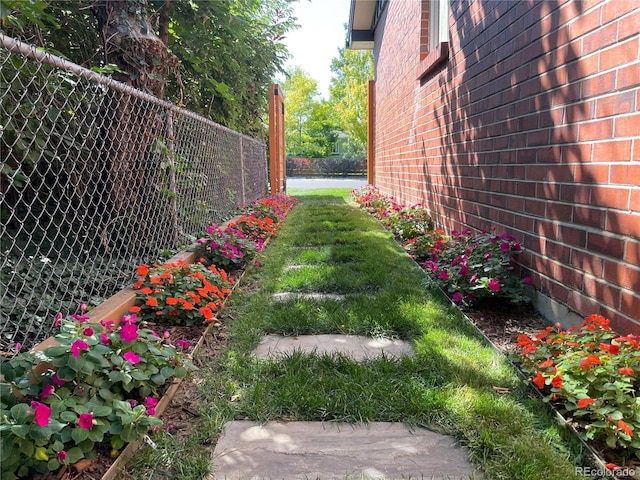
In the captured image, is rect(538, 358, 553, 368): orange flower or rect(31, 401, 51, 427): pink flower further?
rect(538, 358, 553, 368): orange flower

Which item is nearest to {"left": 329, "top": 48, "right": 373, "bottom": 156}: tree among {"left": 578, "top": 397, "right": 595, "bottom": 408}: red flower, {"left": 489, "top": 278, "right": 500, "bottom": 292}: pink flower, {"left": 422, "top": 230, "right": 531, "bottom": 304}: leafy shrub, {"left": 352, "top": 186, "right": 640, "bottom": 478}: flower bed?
{"left": 422, "top": 230, "right": 531, "bottom": 304}: leafy shrub

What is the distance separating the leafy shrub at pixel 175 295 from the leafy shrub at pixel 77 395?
706 millimetres

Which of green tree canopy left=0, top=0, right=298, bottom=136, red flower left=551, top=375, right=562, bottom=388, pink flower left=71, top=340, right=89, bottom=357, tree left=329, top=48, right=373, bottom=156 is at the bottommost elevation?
red flower left=551, top=375, right=562, bottom=388

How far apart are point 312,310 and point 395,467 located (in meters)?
1.55

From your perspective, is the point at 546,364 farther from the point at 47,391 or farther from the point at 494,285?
the point at 47,391

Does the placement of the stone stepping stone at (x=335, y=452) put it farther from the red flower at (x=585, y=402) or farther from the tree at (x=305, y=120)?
the tree at (x=305, y=120)

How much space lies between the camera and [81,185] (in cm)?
337

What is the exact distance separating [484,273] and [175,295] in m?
2.02

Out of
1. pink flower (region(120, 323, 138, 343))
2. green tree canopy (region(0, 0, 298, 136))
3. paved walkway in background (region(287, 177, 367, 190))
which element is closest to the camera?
pink flower (region(120, 323, 138, 343))

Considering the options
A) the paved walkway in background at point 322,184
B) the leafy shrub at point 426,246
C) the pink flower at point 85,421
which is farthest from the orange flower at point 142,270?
the paved walkway in background at point 322,184

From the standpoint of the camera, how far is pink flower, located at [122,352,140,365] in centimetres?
168

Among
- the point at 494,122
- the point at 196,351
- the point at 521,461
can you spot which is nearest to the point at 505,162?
the point at 494,122
